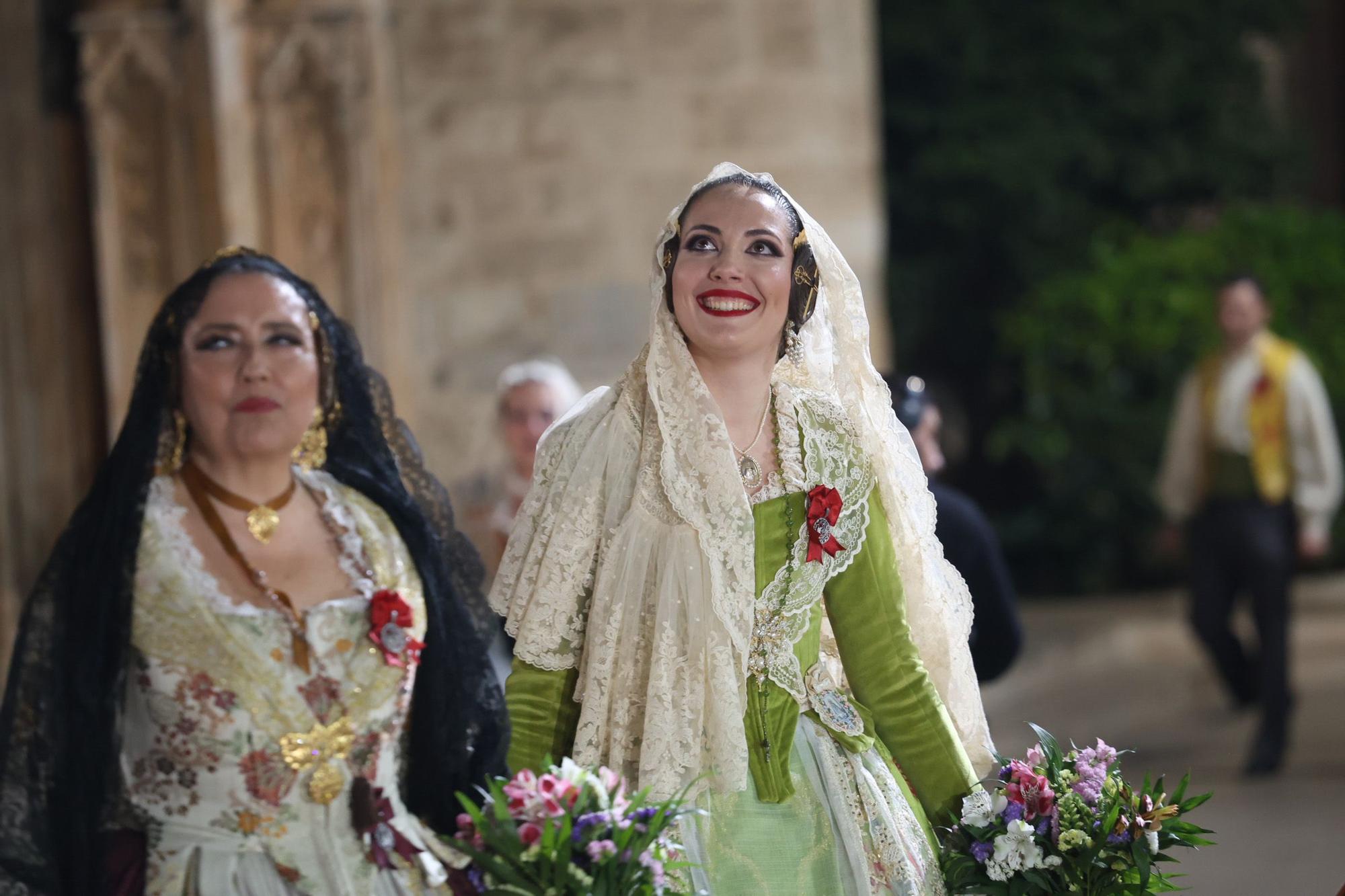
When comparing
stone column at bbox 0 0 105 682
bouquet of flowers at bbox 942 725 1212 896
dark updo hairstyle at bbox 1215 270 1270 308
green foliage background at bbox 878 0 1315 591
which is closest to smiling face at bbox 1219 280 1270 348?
dark updo hairstyle at bbox 1215 270 1270 308

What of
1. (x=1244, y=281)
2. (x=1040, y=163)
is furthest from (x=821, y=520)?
(x=1040, y=163)

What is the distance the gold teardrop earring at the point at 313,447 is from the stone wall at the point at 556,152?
4.00 metres

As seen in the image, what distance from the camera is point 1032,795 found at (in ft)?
10.6

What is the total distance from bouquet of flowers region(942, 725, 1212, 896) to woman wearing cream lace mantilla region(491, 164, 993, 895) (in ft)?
0.26

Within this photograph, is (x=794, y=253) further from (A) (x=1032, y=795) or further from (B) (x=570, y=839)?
(B) (x=570, y=839)

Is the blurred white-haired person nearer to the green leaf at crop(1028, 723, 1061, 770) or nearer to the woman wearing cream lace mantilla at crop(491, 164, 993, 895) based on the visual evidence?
the woman wearing cream lace mantilla at crop(491, 164, 993, 895)

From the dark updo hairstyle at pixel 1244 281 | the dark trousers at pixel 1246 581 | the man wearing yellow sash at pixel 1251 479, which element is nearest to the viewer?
the dark trousers at pixel 1246 581

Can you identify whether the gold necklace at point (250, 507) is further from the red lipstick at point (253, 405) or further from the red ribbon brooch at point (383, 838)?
the red ribbon brooch at point (383, 838)

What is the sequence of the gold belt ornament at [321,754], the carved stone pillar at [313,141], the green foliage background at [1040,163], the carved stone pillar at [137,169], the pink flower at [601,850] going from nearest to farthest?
the pink flower at [601,850], the gold belt ornament at [321,754], the carved stone pillar at [137,169], the carved stone pillar at [313,141], the green foliage background at [1040,163]

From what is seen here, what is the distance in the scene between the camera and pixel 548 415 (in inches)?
242

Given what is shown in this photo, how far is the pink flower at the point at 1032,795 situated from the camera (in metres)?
3.24

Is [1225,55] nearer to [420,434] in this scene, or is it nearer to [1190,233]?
[1190,233]

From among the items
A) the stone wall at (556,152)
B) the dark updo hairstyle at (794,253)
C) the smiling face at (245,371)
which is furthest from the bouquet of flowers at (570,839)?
Answer: the stone wall at (556,152)

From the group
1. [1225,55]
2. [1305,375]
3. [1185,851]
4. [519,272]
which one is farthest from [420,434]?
[1225,55]
